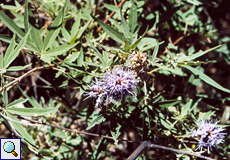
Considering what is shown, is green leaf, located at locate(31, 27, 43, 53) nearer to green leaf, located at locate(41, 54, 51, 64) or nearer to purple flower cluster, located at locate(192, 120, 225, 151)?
green leaf, located at locate(41, 54, 51, 64)

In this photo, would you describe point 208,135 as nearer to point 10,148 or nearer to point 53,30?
point 53,30

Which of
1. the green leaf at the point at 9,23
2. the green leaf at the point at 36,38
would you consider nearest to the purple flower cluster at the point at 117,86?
the green leaf at the point at 36,38

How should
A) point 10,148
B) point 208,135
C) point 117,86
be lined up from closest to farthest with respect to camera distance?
point 117,86, point 208,135, point 10,148

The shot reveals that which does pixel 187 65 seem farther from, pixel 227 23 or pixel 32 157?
pixel 227 23

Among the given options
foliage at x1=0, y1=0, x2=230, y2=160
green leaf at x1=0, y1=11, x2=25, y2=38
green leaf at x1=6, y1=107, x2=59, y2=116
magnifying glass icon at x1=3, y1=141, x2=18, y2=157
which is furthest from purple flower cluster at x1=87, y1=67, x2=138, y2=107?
magnifying glass icon at x1=3, y1=141, x2=18, y2=157

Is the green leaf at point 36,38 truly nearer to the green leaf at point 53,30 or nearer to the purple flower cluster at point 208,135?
the green leaf at point 53,30

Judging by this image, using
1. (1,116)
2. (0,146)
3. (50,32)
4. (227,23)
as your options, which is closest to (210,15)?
(227,23)

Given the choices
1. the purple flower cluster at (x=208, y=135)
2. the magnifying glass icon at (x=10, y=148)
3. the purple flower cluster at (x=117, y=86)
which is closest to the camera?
the purple flower cluster at (x=117, y=86)

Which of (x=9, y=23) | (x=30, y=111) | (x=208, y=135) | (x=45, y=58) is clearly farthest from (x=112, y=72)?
(x=208, y=135)
